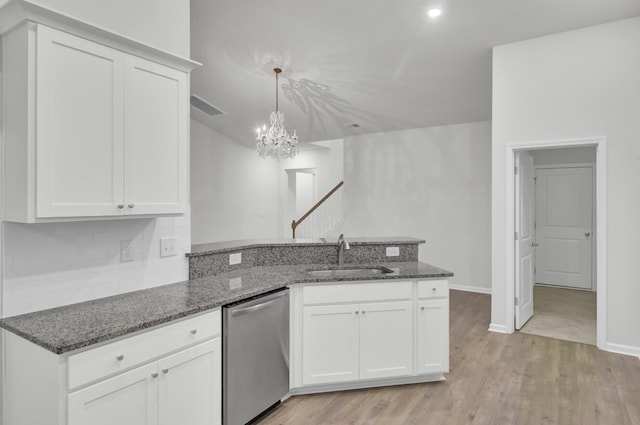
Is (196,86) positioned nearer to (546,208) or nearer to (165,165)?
(165,165)

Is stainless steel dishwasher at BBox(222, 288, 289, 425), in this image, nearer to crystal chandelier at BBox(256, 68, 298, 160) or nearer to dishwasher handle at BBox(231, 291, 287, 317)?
dishwasher handle at BBox(231, 291, 287, 317)

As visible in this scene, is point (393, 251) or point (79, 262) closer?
point (79, 262)

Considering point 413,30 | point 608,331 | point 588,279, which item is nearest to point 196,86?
point 413,30

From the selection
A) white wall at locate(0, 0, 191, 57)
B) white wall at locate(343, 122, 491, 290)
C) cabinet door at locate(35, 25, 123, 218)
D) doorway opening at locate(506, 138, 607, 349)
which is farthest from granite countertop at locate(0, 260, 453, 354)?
doorway opening at locate(506, 138, 607, 349)

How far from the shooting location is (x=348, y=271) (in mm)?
3059

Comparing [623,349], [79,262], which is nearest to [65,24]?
[79,262]

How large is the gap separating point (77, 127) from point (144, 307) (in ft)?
3.10

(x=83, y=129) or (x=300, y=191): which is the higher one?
(x=300, y=191)

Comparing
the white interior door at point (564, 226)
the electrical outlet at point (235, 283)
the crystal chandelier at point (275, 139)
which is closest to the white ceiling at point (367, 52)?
the crystal chandelier at point (275, 139)

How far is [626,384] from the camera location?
2820 mm

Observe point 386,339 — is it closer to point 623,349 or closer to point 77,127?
point 77,127

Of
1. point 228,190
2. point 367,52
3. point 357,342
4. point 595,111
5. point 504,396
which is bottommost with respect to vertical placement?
point 504,396

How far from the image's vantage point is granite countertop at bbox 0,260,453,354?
5.05 feet

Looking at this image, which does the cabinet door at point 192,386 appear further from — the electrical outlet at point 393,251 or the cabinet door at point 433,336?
the electrical outlet at point 393,251
